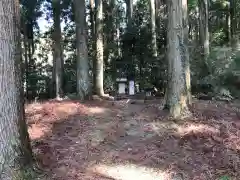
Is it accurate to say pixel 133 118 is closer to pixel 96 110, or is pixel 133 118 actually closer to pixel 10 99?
pixel 96 110

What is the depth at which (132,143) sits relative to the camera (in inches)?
332

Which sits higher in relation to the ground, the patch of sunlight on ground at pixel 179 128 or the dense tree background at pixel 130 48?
the dense tree background at pixel 130 48

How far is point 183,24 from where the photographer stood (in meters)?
10.3

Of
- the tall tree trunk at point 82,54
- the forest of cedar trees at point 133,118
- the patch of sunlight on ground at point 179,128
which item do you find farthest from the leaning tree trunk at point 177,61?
the tall tree trunk at point 82,54

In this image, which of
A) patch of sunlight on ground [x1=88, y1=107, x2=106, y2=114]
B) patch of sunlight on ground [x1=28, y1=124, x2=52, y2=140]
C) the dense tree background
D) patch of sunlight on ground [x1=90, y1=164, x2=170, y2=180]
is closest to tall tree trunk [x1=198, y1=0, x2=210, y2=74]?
the dense tree background

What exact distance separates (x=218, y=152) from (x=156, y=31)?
13.3 meters

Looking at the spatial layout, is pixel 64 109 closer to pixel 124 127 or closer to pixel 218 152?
pixel 124 127

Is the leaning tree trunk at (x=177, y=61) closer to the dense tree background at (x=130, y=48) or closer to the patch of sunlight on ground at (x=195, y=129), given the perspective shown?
the patch of sunlight on ground at (x=195, y=129)

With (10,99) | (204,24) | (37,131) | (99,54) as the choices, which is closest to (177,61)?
(37,131)

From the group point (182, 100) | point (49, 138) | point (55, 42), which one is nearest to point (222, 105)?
point (182, 100)

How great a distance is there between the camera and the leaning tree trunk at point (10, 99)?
235 inches

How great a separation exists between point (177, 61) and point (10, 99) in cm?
497

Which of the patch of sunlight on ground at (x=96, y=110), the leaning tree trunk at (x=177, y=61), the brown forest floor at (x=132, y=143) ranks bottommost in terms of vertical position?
the brown forest floor at (x=132, y=143)

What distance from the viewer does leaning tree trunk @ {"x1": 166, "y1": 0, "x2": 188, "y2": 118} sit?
386 inches
